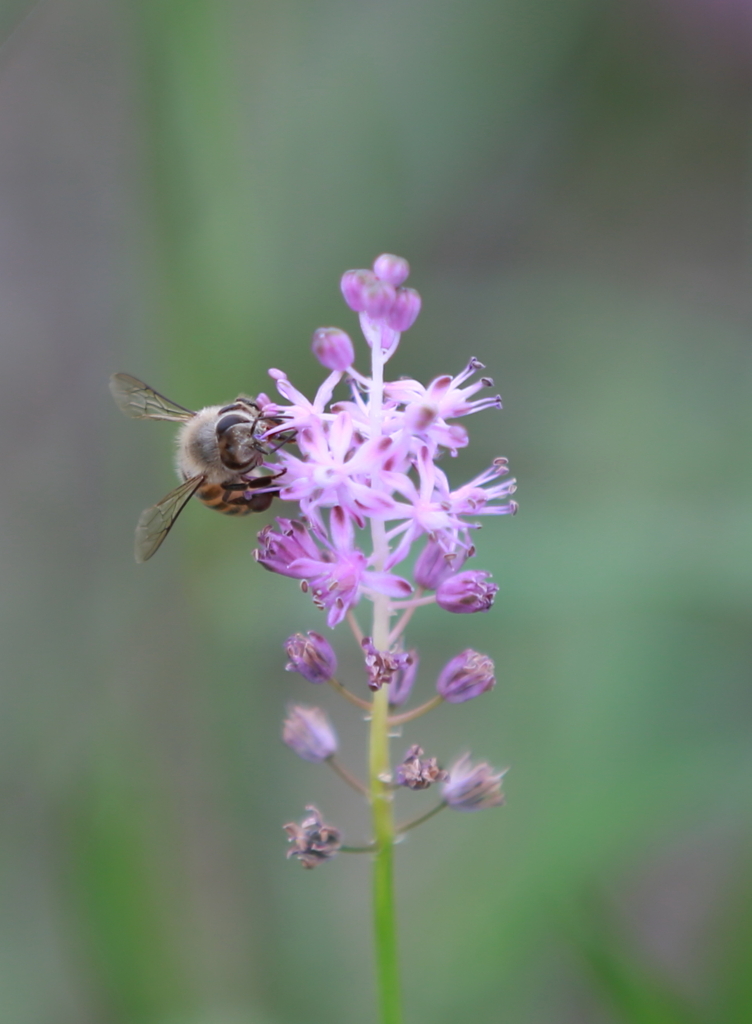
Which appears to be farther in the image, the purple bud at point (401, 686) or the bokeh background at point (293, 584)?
the bokeh background at point (293, 584)

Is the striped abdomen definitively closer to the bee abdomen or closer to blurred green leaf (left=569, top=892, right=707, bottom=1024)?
the bee abdomen

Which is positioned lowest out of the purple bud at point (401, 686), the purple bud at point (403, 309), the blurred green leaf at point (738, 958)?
the blurred green leaf at point (738, 958)

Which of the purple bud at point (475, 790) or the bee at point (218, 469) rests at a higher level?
the bee at point (218, 469)

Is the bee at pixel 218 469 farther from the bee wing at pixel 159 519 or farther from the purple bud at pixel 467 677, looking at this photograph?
the purple bud at pixel 467 677

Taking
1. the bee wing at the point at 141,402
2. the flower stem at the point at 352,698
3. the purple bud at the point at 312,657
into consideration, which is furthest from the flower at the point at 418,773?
the bee wing at the point at 141,402

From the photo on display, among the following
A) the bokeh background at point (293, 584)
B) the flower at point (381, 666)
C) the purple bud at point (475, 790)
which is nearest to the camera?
the flower at point (381, 666)

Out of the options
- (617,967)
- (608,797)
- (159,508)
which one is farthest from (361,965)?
(159,508)
